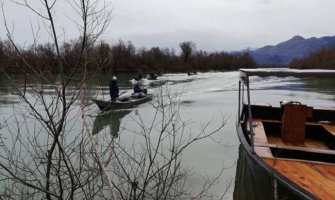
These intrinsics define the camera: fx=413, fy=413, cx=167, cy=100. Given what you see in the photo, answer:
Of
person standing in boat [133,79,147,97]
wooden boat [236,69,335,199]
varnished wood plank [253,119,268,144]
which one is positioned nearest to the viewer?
wooden boat [236,69,335,199]

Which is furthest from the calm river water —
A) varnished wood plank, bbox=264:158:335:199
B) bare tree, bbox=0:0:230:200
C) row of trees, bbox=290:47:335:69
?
row of trees, bbox=290:47:335:69

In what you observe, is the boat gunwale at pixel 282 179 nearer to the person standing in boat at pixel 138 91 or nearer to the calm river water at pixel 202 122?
the calm river water at pixel 202 122

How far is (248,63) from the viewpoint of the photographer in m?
92.0

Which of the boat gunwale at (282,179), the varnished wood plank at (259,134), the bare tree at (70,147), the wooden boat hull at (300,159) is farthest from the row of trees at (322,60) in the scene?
the bare tree at (70,147)

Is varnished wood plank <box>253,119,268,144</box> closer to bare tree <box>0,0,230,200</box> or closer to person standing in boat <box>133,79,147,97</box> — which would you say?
bare tree <box>0,0,230,200</box>

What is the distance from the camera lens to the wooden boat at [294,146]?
512cm

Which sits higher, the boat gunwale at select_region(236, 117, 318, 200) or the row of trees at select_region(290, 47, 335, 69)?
the row of trees at select_region(290, 47, 335, 69)

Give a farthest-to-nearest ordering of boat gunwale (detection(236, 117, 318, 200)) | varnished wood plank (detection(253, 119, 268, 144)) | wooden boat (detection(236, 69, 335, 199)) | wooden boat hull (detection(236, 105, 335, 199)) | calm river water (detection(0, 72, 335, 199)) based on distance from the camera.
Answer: calm river water (detection(0, 72, 335, 199))
varnished wood plank (detection(253, 119, 268, 144))
wooden boat (detection(236, 69, 335, 199))
wooden boat hull (detection(236, 105, 335, 199))
boat gunwale (detection(236, 117, 318, 200))

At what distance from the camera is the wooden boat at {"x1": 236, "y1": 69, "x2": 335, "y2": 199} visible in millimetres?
5125

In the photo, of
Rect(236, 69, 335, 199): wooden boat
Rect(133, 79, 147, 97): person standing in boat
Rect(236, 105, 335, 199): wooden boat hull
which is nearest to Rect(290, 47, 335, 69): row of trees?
Rect(133, 79, 147, 97): person standing in boat

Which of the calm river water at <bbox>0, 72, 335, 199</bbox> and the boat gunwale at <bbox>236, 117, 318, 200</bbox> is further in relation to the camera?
the calm river water at <bbox>0, 72, 335, 199</bbox>

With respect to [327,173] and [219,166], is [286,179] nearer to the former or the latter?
[327,173]

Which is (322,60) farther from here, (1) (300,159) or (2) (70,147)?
(2) (70,147)

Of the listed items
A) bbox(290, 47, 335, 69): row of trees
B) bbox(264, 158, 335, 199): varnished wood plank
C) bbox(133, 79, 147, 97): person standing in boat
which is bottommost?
bbox(133, 79, 147, 97): person standing in boat
